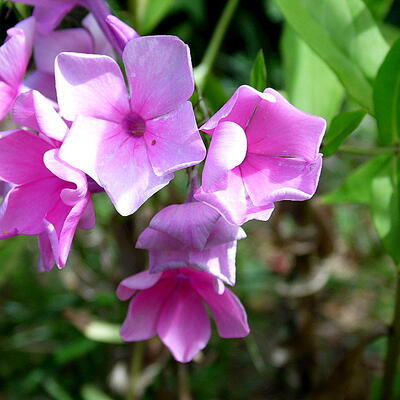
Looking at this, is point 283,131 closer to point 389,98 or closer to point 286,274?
point 389,98

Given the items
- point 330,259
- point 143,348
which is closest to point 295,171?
point 143,348

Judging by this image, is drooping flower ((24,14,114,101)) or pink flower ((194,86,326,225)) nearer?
pink flower ((194,86,326,225))

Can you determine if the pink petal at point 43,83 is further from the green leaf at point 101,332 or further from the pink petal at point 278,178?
the green leaf at point 101,332

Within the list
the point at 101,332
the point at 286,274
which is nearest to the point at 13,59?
the point at 101,332

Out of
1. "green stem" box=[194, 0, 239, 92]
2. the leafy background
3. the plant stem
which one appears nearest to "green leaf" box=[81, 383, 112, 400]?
the leafy background

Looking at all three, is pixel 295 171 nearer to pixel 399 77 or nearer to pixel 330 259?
pixel 399 77

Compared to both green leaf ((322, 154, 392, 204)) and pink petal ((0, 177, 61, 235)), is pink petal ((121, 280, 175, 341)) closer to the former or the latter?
pink petal ((0, 177, 61, 235))

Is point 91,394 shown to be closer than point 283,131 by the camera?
No
